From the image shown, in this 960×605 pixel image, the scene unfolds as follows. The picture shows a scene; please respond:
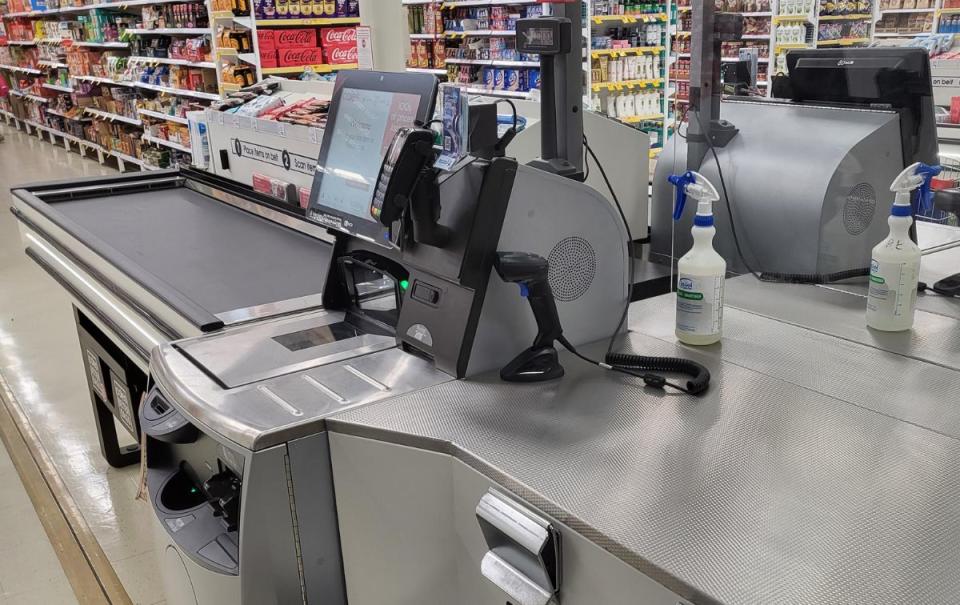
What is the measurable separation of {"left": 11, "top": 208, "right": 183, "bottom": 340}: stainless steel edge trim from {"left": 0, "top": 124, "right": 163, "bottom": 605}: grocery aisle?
1.46 ft

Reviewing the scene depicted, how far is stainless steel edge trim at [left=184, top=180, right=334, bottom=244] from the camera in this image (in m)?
2.53

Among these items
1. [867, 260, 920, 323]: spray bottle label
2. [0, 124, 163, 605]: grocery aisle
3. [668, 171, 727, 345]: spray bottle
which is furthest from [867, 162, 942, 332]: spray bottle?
[0, 124, 163, 605]: grocery aisle

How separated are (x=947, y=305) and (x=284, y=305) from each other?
1488 mm

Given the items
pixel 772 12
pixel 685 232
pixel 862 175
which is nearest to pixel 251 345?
pixel 685 232

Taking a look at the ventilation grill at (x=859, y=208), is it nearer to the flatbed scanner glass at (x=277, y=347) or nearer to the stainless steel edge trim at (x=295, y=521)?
the flatbed scanner glass at (x=277, y=347)

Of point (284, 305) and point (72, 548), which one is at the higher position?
point (284, 305)

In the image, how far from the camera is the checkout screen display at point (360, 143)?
61.6 inches

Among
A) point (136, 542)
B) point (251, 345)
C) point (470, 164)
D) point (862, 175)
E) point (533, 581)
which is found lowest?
point (136, 542)

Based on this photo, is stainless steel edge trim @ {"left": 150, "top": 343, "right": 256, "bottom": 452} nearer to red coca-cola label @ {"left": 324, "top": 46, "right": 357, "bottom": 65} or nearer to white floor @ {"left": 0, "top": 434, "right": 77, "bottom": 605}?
white floor @ {"left": 0, "top": 434, "right": 77, "bottom": 605}

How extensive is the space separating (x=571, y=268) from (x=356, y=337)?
1.58 ft

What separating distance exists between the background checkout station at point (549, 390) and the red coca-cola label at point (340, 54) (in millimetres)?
5178

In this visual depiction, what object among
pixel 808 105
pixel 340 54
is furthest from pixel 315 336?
pixel 340 54

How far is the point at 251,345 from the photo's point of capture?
66.7 inches

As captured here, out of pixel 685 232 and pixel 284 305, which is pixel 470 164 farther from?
pixel 685 232
